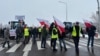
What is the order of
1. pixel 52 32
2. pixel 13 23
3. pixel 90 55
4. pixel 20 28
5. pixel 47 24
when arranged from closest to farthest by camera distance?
pixel 90 55, pixel 52 32, pixel 47 24, pixel 20 28, pixel 13 23

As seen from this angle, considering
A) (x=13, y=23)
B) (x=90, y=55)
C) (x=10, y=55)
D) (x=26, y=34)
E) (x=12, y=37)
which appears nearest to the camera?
(x=90, y=55)

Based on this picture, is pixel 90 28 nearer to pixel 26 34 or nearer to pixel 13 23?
pixel 26 34

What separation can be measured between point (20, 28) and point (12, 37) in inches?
584

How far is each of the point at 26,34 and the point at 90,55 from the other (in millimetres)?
13920

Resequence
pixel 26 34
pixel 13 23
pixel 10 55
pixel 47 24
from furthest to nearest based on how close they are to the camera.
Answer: pixel 13 23, pixel 26 34, pixel 47 24, pixel 10 55

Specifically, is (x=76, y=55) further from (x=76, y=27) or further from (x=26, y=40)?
(x=26, y=40)

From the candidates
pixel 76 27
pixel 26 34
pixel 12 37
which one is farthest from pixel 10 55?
pixel 12 37

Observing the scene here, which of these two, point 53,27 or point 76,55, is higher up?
point 53,27

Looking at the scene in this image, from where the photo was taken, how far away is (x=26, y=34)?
106 feet

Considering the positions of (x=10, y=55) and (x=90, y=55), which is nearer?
(x=90, y=55)

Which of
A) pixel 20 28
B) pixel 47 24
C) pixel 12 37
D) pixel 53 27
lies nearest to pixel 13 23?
pixel 12 37

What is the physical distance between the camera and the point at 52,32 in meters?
22.6

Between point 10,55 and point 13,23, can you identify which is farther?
point 13,23

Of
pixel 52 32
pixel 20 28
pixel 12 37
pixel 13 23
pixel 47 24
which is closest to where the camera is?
pixel 52 32
